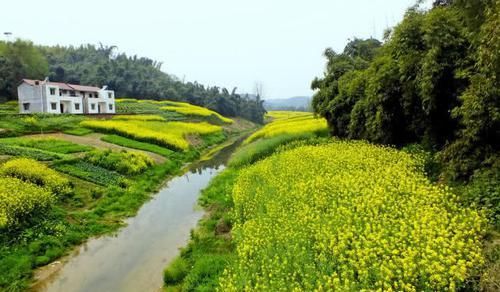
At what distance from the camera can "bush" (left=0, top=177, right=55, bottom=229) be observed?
39.3 feet

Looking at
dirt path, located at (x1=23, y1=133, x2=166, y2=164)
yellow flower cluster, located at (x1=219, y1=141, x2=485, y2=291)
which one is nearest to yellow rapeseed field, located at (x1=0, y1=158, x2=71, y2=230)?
yellow flower cluster, located at (x1=219, y1=141, x2=485, y2=291)

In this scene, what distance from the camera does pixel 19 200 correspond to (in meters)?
12.7

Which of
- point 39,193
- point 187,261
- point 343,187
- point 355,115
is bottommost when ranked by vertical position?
point 187,261

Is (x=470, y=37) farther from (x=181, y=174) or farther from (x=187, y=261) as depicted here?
(x=181, y=174)

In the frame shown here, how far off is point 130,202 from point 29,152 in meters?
8.15

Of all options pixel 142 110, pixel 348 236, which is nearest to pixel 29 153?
pixel 348 236

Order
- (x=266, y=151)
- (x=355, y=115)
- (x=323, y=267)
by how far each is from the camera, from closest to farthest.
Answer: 1. (x=323, y=267)
2. (x=355, y=115)
3. (x=266, y=151)

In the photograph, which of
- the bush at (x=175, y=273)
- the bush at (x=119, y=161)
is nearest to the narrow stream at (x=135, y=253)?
the bush at (x=175, y=273)

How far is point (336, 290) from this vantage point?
18.5ft

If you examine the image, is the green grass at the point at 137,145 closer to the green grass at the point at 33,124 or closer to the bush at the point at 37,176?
the green grass at the point at 33,124

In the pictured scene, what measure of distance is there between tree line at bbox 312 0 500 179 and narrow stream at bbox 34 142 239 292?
9.14 meters

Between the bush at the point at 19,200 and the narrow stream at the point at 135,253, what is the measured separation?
90.8 inches

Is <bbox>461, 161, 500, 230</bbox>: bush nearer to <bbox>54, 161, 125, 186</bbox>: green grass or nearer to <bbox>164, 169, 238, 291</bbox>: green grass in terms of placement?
<bbox>164, 169, 238, 291</bbox>: green grass

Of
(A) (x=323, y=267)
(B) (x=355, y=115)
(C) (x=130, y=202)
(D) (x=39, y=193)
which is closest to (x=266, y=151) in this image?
(B) (x=355, y=115)
